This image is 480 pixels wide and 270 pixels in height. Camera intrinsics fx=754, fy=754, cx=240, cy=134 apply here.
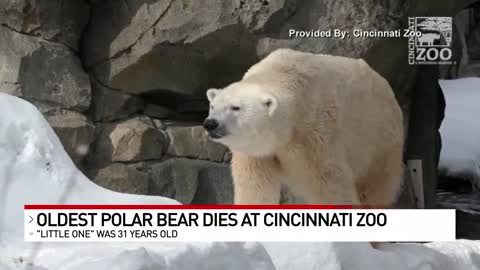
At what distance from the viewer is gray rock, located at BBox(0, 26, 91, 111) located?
4375 millimetres

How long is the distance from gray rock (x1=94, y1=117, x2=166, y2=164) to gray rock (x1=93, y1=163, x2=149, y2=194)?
83 mm

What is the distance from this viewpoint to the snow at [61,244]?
1.46 metres

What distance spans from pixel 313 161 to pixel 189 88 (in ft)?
6.88

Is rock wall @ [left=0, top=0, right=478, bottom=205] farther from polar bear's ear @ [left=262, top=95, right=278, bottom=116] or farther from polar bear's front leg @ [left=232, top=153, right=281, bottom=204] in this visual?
polar bear's ear @ [left=262, top=95, right=278, bottom=116]

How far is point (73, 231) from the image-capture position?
5.66 ft

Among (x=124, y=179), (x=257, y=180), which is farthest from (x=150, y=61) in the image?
(x=257, y=180)

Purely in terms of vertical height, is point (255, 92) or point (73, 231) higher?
point (255, 92)

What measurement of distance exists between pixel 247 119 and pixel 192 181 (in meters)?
1.96

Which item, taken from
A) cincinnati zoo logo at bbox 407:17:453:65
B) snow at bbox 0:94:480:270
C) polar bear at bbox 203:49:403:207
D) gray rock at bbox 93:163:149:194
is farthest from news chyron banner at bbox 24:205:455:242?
cincinnati zoo logo at bbox 407:17:453:65

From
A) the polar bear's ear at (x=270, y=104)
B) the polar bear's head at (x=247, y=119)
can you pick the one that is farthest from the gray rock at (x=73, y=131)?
the polar bear's ear at (x=270, y=104)

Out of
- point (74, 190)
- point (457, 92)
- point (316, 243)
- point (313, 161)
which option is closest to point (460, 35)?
point (457, 92)

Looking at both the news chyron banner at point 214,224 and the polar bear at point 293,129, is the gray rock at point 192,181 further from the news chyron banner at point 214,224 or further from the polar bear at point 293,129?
the news chyron banner at point 214,224

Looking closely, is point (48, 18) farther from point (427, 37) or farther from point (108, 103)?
point (427, 37)

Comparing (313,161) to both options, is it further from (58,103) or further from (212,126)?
(58,103)
